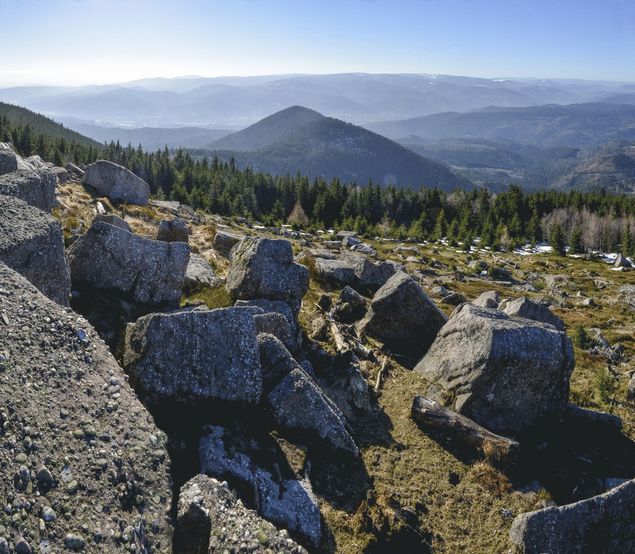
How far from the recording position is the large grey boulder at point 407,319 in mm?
17500

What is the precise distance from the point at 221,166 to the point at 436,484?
143627mm

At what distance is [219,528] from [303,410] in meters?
3.91

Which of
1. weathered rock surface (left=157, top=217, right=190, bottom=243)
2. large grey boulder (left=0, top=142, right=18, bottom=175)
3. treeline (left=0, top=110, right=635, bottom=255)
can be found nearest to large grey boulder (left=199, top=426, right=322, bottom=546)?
large grey boulder (left=0, top=142, right=18, bottom=175)

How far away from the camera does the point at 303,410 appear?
10.2 meters

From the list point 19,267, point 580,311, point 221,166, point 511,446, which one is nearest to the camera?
point 19,267

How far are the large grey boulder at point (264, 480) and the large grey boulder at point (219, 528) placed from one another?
974 millimetres

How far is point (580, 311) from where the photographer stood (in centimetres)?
3809

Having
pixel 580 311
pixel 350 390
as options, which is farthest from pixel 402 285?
pixel 580 311

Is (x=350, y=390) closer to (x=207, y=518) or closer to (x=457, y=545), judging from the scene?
(x=457, y=545)

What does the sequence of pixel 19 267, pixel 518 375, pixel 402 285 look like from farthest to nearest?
pixel 402 285 → pixel 518 375 → pixel 19 267

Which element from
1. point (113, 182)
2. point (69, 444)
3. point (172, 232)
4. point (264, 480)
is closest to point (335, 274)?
point (172, 232)

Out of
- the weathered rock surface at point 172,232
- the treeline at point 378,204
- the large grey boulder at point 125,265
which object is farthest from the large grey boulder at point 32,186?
the treeline at point 378,204

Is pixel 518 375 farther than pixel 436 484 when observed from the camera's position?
Yes

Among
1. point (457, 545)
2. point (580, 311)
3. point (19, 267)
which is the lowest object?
point (580, 311)
